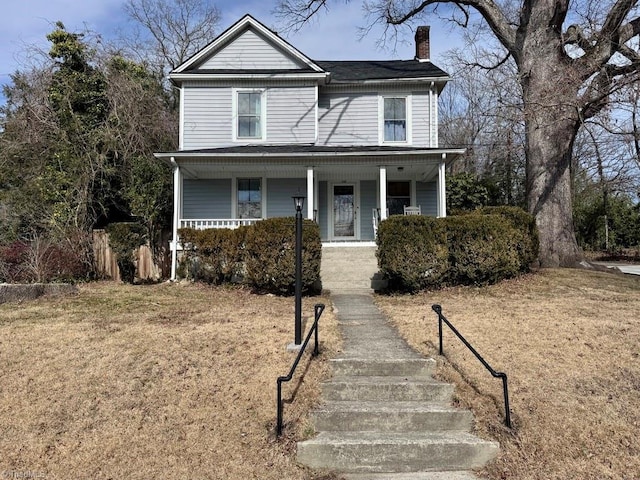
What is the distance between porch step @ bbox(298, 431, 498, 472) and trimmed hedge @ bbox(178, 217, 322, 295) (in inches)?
231

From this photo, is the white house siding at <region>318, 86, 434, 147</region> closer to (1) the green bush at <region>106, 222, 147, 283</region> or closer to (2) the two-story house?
(2) the two-story house

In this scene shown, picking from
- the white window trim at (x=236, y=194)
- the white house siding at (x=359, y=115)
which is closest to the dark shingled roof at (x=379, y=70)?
the white house siding at (x=359, y=115)

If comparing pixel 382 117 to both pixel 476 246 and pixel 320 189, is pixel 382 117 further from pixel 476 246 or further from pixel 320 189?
pixel 476 246

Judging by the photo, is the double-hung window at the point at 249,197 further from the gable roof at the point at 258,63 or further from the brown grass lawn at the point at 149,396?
the brown grass lawn at the point at 149,396

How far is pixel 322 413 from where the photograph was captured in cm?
456

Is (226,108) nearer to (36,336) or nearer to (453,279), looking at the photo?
(453,279)

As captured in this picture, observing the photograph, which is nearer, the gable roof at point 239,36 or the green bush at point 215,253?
the green bush at point 215,253

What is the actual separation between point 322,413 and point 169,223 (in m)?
11.2

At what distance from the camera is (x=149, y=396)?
5.01 m

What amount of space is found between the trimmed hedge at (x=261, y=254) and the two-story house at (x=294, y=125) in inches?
122

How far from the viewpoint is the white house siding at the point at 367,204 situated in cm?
1614

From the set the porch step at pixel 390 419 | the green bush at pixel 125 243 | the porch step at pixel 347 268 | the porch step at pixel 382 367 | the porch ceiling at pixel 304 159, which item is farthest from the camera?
the porch ceiling at pixel 304 159

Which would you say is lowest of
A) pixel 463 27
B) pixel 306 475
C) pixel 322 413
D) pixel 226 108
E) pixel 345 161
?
pixel 306 475

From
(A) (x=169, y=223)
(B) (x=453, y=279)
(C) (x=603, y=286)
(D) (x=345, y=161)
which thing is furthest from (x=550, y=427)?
(A) (x=169, y=223)
